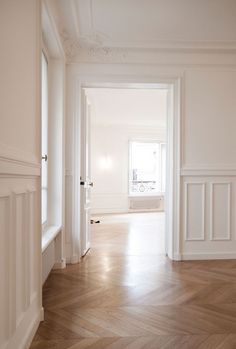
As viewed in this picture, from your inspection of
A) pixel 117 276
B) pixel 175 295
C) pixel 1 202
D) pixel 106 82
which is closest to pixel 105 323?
pixel 175 295

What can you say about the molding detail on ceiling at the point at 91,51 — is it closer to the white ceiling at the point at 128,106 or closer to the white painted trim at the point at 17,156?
the white ceiling at the point at 128,106

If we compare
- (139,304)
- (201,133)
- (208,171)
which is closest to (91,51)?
(201,133)

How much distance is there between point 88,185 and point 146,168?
18.6 ft

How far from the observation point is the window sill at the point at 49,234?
241cm

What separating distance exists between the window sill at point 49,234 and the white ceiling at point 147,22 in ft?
6.95

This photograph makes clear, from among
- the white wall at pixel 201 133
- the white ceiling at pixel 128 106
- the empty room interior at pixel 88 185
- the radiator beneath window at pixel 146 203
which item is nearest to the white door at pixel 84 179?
the empty room interior at pixel 88 185

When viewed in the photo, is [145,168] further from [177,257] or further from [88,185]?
[177,257]

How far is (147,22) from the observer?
118 inches

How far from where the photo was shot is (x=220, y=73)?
3557mm

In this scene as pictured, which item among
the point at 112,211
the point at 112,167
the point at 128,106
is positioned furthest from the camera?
the point at 112,167

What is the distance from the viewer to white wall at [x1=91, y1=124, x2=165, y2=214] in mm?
8664

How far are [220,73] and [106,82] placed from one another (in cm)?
141

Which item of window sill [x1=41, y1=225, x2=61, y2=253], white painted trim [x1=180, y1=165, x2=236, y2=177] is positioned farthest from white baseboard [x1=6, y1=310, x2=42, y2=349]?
white painted trim [x1=180, y1=165, x2=236, y2=177]

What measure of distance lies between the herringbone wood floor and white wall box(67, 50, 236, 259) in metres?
0.36
